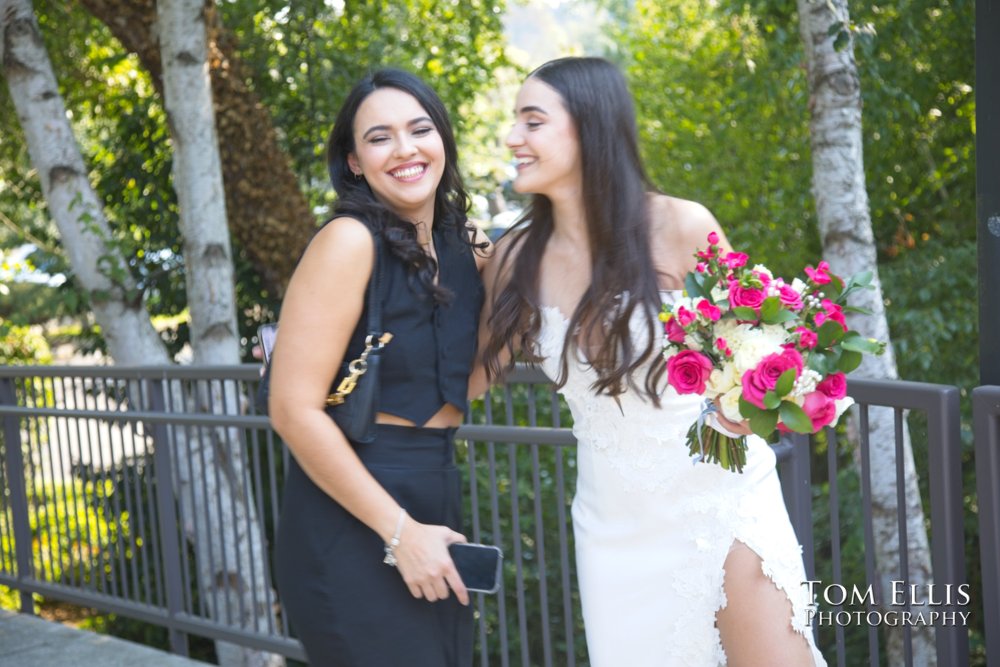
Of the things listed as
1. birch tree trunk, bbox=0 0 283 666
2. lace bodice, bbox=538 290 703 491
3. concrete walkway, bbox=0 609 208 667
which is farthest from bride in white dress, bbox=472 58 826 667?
birch tree trunk, bbox=0 0 283 666

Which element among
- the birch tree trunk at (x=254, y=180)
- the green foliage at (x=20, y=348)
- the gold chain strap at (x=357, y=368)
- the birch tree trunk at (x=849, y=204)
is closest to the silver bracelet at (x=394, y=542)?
the gold chain strap at (x=357, y=368)

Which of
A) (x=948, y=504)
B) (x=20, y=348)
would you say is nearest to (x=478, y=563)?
(x=948, y=504)

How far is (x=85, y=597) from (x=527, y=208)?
3721 millimetres

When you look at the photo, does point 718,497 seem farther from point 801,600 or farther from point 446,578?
point 446,578

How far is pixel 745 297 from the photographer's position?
232 cm

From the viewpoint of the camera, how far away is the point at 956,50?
10.2 metres

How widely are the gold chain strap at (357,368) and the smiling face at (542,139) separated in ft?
1.82

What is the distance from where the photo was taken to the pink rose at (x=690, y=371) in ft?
7.69

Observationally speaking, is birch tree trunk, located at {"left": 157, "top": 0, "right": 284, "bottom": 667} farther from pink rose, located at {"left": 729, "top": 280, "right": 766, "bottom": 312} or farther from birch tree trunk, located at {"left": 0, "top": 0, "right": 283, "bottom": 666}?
pink rose, located at {"left": 729, "top": 280, "right": 766, "bottom": 312}

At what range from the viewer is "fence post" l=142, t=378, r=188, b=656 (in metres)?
5.11

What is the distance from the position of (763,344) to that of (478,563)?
31.5 inches

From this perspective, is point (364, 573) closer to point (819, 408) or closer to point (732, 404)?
point (732, 404)

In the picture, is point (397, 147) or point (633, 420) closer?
point (397, 147)

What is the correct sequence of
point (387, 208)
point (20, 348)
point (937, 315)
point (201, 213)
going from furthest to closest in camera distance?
point (20, 348) < point (937, 315) < point (201, 213) < point (387, 208)
